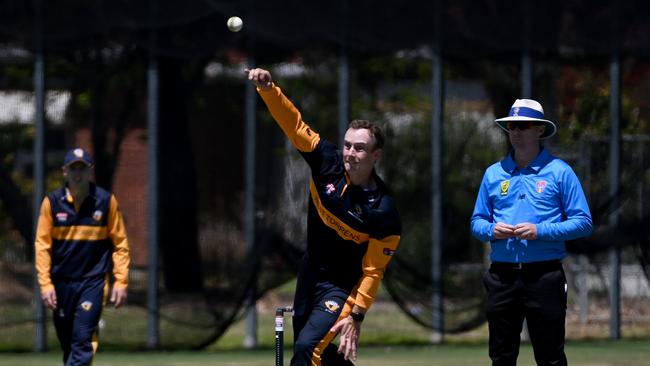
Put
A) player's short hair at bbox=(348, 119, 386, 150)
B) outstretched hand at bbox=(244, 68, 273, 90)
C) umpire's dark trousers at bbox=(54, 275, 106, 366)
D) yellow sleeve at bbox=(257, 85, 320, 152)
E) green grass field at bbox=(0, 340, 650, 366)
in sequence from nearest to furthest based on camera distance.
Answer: outstretched hand at bbox=(244, 68, 273, 90) < yellow sleeve at bbox=(257, 85, 320, 152) < player's short hair at bbox=(348, 119, 386, 150) < umpire's dark trousers at bbox=(54, 275, 106, 366) < green grass field at bbox=(0, 340, 650, 366)

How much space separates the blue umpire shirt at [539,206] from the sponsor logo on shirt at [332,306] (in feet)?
3.54

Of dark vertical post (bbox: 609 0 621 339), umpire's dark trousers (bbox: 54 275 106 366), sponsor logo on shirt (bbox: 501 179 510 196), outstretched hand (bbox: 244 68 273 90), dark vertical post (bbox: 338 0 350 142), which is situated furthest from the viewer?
dark vertical post (bbox: 609 0 621 339)

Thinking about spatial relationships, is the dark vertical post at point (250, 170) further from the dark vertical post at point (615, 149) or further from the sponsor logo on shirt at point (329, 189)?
the sponsor logo on shirt at point (329, 189)

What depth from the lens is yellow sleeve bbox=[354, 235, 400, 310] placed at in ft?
22.3

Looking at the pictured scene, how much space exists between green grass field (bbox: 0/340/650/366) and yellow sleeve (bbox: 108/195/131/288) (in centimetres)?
228

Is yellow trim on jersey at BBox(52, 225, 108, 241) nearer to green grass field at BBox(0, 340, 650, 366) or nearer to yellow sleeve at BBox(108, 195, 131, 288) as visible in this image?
yellow sleeve at BBox(108, 195, 131, 288)

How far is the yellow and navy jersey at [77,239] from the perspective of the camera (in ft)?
30.2

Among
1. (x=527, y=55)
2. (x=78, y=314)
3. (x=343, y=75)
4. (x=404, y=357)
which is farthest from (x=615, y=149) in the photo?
(x=78, y=314)

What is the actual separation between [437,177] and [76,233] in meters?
4.61

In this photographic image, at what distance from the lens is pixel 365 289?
6.81 m

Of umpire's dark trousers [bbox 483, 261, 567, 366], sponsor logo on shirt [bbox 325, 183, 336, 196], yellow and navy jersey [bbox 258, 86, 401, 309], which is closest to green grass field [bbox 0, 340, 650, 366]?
umpire's dark trousers [bbox 483, 261, 567, 366]

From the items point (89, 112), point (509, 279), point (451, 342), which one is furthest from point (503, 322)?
point (89, 112)

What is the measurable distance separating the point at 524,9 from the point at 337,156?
21.2 feet

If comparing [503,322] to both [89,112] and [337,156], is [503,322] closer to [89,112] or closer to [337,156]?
[337,156]
